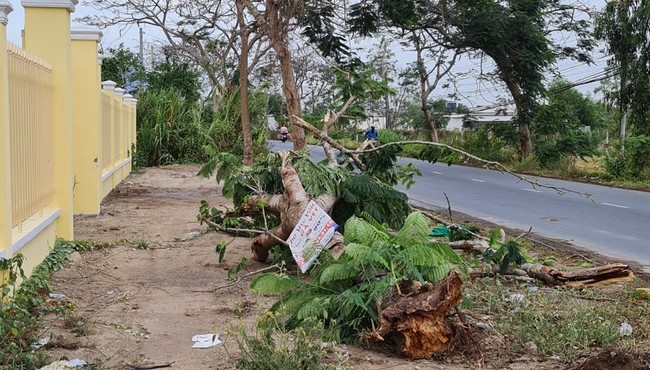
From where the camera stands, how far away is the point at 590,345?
521 centimetres

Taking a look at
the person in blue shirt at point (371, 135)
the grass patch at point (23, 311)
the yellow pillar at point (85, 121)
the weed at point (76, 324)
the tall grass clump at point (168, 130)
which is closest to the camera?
the grass patch at point (23, 311)

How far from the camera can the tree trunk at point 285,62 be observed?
13.1m

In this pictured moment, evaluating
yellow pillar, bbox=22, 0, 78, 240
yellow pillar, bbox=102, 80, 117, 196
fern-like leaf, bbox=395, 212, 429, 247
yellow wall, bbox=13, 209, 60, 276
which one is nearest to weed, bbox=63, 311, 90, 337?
yellow wall, bbox=13, 209, 60, 276

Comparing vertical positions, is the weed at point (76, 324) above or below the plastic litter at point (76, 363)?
below

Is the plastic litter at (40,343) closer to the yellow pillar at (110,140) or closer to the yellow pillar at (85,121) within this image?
the yellow pillar at (85,121)

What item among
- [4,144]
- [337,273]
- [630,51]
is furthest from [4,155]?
[630,51]

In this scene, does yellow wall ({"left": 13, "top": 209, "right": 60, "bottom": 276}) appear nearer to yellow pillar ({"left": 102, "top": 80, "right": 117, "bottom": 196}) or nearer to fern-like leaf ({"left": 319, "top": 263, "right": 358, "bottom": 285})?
fern-like leaf ({"left": 319, "top": 263, "right": 358, "bottom": 285})

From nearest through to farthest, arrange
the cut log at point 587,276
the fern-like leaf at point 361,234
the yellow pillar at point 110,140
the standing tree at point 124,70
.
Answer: the fern-like leaf at point 361,234 < the cut log at point 587,276 < the yellow pillar at point 110,140 < the standing tree at point 124,70

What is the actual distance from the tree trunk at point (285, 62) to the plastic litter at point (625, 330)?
7820 millimetres

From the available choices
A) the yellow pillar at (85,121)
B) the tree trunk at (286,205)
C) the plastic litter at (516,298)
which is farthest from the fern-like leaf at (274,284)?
the yellow pillar at (85,121)

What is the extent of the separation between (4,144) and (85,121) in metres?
5.62

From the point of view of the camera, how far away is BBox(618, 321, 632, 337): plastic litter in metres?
5.42

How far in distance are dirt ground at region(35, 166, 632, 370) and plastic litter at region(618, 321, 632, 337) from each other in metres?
0.80

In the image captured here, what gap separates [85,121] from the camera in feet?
37.7
